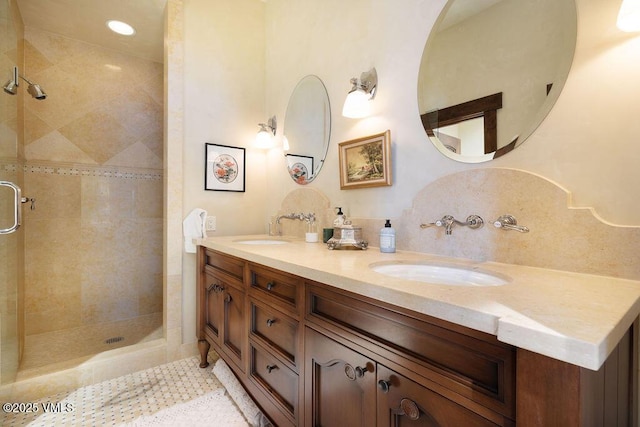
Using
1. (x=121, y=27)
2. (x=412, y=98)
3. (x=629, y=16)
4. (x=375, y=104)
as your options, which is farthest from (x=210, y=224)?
(x=629, y=16)

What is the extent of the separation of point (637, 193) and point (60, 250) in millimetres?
3483

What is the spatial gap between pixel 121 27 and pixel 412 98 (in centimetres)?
241

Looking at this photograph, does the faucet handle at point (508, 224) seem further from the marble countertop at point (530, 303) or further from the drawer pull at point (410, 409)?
the drawer pull at point (410, 409)

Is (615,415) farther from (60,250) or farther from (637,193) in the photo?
(60,250)

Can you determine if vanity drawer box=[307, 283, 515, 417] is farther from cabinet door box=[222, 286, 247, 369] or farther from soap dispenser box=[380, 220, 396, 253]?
cabinet door box=[222, 286, 247, 369]

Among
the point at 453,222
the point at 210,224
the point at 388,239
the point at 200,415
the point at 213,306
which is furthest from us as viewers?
the point at 210,224

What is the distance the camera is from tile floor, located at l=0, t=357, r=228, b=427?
1444 millimetres

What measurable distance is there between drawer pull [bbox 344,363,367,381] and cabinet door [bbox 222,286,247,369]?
2.32 ft

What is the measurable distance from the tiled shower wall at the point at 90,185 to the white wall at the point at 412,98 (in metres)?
1.35

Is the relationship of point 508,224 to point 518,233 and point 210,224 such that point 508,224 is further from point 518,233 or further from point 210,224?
point 210,224

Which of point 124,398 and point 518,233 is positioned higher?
point 518,233

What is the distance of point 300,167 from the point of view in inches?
81.7

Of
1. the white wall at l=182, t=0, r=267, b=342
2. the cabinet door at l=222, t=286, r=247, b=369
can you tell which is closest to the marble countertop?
the cabinet door at l=222, t=286, r=247, b=369

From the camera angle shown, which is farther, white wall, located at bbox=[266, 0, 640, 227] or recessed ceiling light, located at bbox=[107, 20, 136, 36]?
recessed ceiling light, located at bbox=[107, 20, 136, 36]
